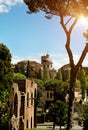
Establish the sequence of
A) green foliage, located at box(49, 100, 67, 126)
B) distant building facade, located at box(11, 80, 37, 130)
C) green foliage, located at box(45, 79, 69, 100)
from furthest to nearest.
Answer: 1. green foliage, located at box(45, 79, 69, 100)
2. green foliage, located at box(49, 100, 67, 126)
3. distant building facade, located at box(11, 80, 37, 130)

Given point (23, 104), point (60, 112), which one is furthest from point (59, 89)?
point (23, 104)

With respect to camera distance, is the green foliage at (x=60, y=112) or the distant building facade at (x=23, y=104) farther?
the green foliage at (x=60, y=112)

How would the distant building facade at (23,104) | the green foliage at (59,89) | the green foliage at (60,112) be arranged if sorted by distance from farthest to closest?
the green foliage at (59,89) → the green foliage at (60,112) → the distant building facade at (23,104)

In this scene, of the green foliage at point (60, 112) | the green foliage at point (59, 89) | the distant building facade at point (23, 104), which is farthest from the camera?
the green foliage at point (59, 89)

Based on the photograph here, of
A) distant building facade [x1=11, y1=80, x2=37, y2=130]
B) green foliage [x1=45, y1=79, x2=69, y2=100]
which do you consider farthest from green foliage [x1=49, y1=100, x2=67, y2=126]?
green foliage [x1=45, y1=79, x2=69, y2=100]

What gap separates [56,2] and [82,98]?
8238 centimetres

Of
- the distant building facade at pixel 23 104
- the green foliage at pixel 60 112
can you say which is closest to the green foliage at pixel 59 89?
the green foliage at pixel 60 112

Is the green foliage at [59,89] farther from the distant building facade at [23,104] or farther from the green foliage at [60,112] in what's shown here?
the distant building facade at [23,104]

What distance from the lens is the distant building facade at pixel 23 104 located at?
3647 centimetres

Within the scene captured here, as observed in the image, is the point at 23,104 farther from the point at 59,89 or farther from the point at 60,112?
the point at 59,89

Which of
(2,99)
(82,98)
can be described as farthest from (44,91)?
(2,99)

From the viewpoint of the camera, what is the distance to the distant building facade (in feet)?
120

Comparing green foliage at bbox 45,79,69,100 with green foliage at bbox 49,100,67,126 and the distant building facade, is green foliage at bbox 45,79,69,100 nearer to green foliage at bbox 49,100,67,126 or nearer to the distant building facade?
green foliage at bbox 49,100,67,126

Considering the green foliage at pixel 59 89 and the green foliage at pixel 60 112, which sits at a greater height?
the green foliage at pixel 59 89
